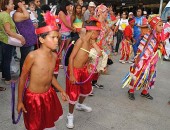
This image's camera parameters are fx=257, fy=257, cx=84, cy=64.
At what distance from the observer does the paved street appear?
360 cm

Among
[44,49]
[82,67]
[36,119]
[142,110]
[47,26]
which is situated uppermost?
[47,26]

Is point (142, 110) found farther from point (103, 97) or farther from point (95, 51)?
point (95, 51)

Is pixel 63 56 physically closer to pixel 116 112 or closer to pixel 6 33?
pixel 116 112

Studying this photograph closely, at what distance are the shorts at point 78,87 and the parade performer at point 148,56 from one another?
1.35 meters

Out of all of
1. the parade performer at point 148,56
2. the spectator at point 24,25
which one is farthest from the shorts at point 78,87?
the spectator at point 24,25

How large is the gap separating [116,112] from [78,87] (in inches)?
38.0

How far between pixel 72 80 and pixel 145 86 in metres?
1.90

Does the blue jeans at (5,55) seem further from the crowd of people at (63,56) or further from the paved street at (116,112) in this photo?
the paved street at (116,112)

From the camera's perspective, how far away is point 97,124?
11.9 ft

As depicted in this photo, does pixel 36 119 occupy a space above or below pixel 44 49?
below

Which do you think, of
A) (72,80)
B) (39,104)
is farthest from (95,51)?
(39,104)

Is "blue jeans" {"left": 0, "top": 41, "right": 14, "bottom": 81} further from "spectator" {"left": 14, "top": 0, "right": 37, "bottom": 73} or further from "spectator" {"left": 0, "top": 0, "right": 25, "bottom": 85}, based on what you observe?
"spectator" {"left": 14, "top": 0, "right": 37, "bottom": 73}

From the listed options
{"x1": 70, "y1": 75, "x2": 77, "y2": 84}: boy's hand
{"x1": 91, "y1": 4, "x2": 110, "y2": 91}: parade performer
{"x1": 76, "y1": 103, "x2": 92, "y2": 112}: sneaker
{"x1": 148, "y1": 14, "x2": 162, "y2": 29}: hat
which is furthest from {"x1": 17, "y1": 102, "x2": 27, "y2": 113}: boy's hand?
{"x1": 148, "y1": 14, "x2": 162, "y2": 29}: hat

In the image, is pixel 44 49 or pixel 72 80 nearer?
pixel 44 49
